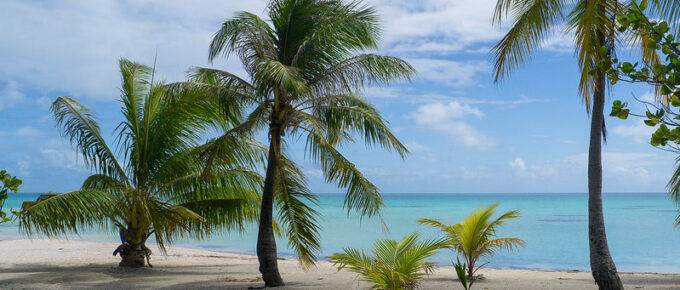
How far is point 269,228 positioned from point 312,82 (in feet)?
8.27

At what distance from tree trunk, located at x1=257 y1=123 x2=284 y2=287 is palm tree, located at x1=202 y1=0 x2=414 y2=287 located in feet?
0.05

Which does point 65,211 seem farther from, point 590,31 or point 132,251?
point 590,31

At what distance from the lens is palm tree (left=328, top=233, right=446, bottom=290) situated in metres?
7.22

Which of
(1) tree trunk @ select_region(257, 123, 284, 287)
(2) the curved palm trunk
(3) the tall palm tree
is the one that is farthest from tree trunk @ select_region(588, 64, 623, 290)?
(2) the curved palm trunk

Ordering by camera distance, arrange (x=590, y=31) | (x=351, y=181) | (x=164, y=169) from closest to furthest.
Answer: (x=590, y=31), (x=351, y=181), (x=164, y=169)

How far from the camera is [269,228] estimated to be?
9.73m

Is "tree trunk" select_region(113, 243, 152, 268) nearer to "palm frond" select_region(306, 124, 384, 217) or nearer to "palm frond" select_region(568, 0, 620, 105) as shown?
"palm frond" select_region(306, 124, 384, 217)

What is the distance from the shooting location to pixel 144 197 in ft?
35.0

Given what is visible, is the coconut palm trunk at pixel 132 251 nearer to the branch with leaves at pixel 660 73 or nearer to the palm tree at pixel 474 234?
the palm tree at pixel 474 234

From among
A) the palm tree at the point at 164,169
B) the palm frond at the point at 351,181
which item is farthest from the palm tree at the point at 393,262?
the palm tree at the point at 164,169

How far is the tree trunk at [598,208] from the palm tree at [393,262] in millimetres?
2115

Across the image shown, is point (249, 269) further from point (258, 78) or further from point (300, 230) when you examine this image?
point (258, 78)

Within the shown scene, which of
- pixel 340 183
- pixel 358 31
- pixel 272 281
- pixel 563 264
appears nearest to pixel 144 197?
pixel 272 281

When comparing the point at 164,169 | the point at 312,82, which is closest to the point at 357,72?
the point at 312,82
